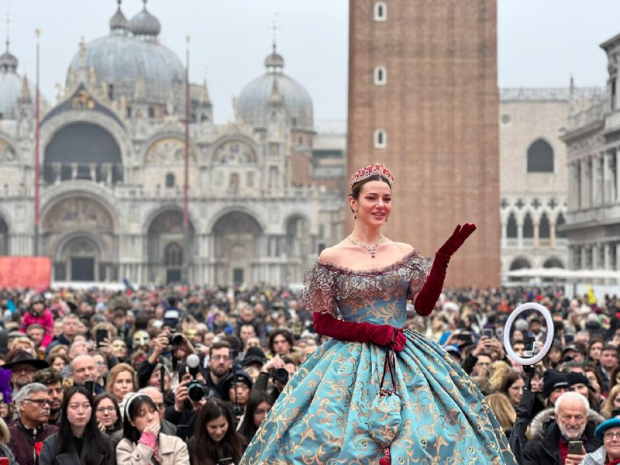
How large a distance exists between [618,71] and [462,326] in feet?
113

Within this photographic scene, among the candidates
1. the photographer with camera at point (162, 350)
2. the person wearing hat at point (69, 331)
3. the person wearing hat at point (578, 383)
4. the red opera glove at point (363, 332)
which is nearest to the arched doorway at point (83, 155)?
the person wearing hat at point (69, 331)

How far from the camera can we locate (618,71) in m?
48.1

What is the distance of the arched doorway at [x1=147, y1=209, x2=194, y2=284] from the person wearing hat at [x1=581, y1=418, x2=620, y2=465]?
68945mm

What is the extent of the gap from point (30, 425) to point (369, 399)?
2.99 metres

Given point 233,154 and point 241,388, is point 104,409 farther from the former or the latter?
point 233,154

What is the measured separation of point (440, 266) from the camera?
5078 mm

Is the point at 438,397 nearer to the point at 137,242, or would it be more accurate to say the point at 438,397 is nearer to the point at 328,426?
the point at 328,426

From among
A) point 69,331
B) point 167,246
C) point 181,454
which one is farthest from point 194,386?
point 167,246

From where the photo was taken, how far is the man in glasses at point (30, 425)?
23.3 feet

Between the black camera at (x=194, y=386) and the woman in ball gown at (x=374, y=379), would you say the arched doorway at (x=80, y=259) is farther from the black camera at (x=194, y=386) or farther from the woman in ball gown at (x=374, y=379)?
the woman in ball gown at (x=374, y=379)

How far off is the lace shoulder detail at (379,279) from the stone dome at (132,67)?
79.5m

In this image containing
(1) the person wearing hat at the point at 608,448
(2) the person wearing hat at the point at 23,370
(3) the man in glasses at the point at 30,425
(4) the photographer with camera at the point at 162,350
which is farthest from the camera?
(2) the person wearing hat at the point at 23,370

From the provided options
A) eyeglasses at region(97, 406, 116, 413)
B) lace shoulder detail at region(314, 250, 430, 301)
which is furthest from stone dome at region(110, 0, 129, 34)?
lace shoulder detail at region(314, 250, 430, 301)

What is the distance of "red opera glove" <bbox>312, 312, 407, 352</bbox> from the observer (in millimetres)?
5043
